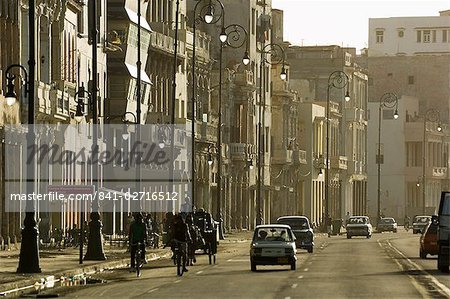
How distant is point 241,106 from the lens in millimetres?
123500

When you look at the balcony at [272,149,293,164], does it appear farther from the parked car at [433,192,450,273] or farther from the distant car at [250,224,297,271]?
the distant car at [250,224,297,271]

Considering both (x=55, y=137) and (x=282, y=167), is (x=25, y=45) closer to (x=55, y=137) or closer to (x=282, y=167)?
(x=55, y=137)

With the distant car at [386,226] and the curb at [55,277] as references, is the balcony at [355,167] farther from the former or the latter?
the curb at [55,277]

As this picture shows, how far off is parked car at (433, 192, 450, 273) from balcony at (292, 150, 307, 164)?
86557 mm

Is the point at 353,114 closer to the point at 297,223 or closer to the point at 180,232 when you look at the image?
the point at 297,223

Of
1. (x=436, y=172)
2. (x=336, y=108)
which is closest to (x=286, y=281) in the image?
(x=336, y=108)

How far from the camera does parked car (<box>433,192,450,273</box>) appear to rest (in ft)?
169

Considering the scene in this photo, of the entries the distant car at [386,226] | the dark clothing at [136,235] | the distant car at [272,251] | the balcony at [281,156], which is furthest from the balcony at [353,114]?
the dark clothing at [136,235]

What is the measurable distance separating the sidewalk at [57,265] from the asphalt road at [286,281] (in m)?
0.94

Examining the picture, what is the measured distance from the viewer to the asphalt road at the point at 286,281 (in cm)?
3791

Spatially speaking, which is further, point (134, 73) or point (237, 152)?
point (237, 152)

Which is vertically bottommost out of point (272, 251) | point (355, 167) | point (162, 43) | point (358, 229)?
point (358, 229)

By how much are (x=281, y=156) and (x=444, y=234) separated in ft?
277

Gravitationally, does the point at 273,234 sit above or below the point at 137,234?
below
